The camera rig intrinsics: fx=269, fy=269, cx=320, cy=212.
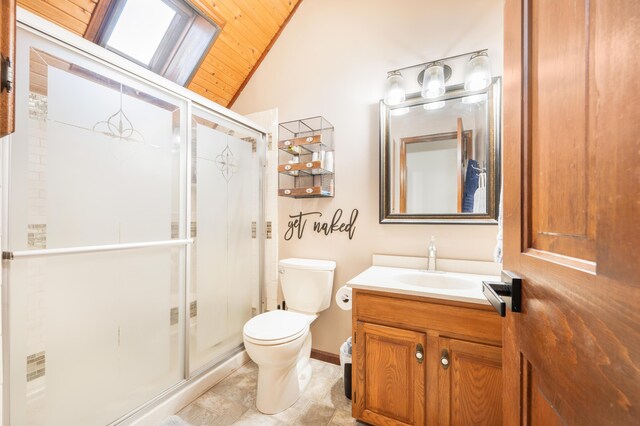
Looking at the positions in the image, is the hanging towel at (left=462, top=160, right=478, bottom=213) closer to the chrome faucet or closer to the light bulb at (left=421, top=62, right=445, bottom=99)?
the chrome faucet

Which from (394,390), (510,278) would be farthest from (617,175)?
(394,390)

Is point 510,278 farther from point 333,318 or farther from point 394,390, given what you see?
point 333,318

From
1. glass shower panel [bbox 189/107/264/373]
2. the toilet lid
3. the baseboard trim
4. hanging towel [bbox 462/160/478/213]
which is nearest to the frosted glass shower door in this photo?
glass shower panel [bbox 189/107/264/373]

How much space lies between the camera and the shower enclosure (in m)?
1.08

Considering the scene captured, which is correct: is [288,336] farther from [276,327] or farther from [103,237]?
[103,237]

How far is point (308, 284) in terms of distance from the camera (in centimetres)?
195

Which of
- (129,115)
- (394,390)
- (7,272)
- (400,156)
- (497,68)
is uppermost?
(497,68)

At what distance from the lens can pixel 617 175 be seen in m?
0.29

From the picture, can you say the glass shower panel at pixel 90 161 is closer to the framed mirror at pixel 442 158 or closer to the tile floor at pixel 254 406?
the tile floor at pixel 254 406

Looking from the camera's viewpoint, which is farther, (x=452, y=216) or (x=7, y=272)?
(x=452, y=216)

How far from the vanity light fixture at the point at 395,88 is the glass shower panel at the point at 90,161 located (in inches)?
54.9

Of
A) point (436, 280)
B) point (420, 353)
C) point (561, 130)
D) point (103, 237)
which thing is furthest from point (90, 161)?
point (436, 280)

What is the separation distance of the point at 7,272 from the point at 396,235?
1.92m

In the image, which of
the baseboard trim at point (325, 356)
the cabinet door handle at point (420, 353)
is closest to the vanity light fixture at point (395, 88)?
the cabinet door handle at point (420, 353)
